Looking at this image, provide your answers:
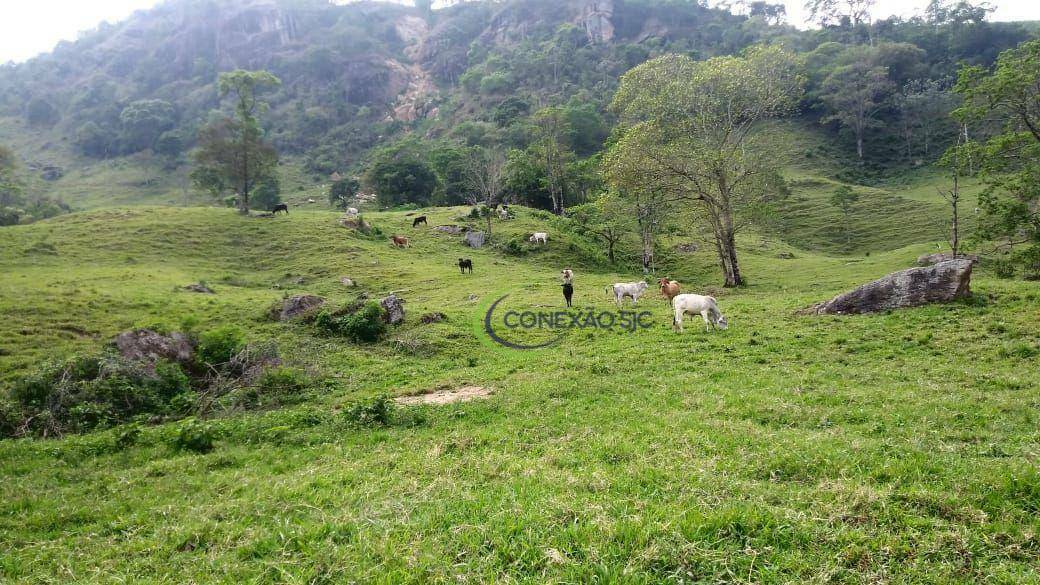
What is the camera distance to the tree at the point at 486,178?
2010 inches

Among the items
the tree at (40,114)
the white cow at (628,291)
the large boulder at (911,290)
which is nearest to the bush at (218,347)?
the white cow at (628,291)

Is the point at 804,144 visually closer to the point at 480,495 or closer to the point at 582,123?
the point at 582,123

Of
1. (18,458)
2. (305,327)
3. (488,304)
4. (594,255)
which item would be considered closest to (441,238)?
(594,255)

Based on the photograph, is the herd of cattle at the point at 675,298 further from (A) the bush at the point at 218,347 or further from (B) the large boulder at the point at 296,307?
(A) the bush at the point at 218,347

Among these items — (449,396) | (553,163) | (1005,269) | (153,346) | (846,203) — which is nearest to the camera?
(449,396)

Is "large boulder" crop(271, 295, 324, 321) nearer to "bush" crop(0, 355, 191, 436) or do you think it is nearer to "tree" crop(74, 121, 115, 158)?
"bush" crop(0, 355, 191, 436)

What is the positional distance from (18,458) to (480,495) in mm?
9734

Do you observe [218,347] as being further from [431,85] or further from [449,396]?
[431,85]

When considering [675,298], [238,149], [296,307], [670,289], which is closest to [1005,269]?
[670,289]

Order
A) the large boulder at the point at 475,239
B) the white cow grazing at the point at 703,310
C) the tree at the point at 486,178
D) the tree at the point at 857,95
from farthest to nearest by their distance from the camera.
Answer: the tree at the point at 857,95 < the tree at the point at 486,178 < the large boulder at the point at 475,239 < the white cow grazing at the point at 703,310

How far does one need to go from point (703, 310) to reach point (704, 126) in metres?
15.1

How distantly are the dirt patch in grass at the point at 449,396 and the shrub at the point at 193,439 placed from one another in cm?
398

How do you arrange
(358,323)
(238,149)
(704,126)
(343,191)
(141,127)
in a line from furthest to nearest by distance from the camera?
(141,127), (343,191), (238,149), (704,126), (358,323)

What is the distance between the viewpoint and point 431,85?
152m
